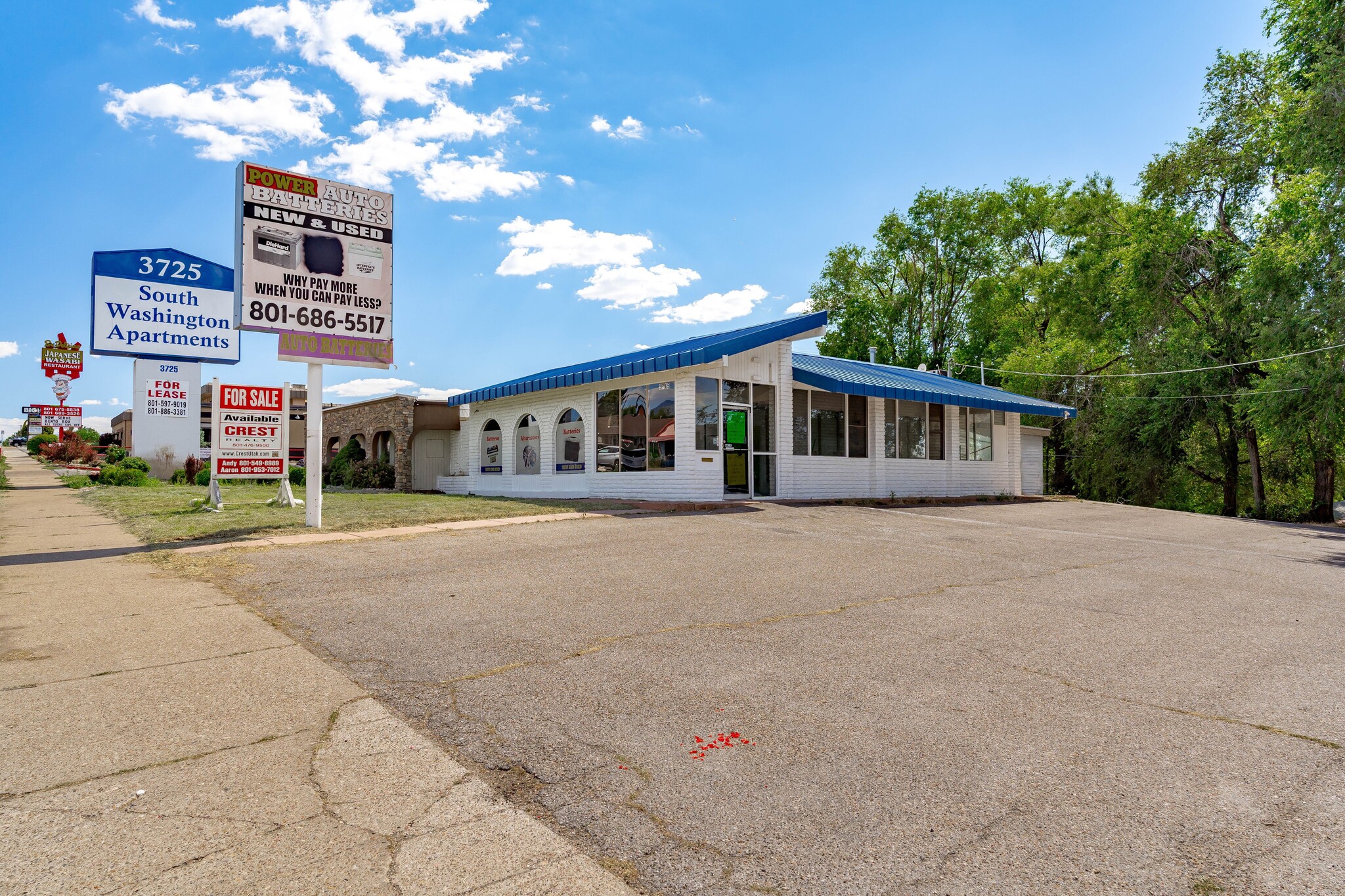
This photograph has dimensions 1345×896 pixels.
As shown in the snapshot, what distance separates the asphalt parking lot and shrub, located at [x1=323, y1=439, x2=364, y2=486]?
20.0 m

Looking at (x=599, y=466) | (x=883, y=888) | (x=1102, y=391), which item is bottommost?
(x=883, y=888)

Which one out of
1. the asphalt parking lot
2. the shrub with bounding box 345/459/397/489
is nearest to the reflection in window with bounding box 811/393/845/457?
the asphalt parking lot

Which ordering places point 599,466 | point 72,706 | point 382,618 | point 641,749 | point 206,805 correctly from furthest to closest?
point 599,466 < point 382,618 < point 72,706 < point 641,749 < point 206,805

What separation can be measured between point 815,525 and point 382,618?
8.38m

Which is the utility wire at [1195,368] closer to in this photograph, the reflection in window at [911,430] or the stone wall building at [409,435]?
the reflection in window at [911,430]

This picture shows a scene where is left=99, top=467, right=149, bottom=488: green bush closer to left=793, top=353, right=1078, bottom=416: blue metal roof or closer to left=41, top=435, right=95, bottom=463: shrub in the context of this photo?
left=41, top=435, right=95, bottom=463: shrub

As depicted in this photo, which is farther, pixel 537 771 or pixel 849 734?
pixel 849 734

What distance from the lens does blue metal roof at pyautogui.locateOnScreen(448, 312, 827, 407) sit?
604 inches

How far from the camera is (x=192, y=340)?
26.6 metres

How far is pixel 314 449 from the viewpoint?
1159cm

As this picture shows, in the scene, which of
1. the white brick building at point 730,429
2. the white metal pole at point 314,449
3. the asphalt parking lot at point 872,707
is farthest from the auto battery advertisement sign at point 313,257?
the white brick building at point 730,429

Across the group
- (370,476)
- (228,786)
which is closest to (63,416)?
(370,476)

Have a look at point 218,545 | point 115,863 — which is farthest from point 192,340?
point 115,863

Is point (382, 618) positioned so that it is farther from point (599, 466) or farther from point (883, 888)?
point (599, 466)
